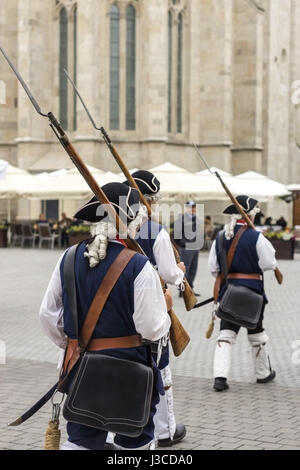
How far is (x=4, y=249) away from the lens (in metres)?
28.9

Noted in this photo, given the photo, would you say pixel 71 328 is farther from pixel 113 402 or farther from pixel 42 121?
pixel 42 121

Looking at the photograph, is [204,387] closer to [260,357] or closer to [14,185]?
[260,357]

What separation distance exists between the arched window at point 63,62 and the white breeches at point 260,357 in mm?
29802

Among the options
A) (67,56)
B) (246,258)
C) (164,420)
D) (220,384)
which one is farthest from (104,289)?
(67,56)

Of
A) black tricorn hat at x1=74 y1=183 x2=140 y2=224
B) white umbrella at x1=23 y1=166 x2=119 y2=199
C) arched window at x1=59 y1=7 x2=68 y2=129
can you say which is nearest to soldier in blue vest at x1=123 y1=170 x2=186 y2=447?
black tricorn hat at x1=74 y1=183 x2=140 y2=224

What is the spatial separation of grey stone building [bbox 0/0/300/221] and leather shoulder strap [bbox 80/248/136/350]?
31.2 metres

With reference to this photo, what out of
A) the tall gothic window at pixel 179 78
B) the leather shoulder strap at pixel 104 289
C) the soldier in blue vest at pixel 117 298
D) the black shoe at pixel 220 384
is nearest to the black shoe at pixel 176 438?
the soldier in blue vest at pixel 117 298

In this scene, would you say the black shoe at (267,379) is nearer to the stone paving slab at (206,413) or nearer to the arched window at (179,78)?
the stone paving slab at (206,413)

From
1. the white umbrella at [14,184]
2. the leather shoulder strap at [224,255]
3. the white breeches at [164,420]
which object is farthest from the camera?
the white umbrella at [14,184]

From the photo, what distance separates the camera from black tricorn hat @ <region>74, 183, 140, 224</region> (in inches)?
177

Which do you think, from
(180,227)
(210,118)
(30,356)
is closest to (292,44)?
(210,118)

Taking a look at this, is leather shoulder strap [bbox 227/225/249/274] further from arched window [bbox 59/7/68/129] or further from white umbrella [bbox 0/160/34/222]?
arched window [bbox 59/7/68/129]

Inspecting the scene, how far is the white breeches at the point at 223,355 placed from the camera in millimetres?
7910

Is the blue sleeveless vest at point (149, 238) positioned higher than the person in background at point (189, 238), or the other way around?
the blue sleeveless vest at point (149, 238)
